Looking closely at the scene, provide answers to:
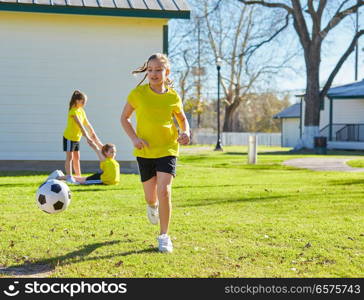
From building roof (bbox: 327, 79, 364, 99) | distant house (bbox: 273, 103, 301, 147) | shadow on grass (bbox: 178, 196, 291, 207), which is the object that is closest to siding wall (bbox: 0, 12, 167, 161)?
shadow on grass (bbox: 178, 196, 291, 207)

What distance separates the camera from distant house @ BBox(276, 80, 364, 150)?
31.4m

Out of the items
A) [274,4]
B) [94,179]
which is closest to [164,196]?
[94,179]

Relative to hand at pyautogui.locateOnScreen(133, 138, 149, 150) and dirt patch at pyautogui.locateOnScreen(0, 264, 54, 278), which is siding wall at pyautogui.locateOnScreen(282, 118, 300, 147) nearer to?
hand at pyautogui.locateOnScreen(133, 138, 149, 150)

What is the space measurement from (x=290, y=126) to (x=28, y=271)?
46.3m

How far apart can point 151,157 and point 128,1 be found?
888 cm

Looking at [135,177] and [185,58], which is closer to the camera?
[135,177]

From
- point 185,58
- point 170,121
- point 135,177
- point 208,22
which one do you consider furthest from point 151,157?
point 208,22

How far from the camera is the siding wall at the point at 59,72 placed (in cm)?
1317

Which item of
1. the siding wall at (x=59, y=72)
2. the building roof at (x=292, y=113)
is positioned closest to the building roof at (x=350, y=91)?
the building roof at (x=292, y=113)

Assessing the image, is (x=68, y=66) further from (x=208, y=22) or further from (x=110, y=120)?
(x=208, y=22)

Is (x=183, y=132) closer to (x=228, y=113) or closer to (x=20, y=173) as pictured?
(x=20, y=173)

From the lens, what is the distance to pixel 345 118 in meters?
34.9

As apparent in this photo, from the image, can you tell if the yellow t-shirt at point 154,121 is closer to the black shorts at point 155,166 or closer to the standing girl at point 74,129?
the black shorts at point 155,166

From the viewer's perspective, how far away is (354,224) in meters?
6.21
